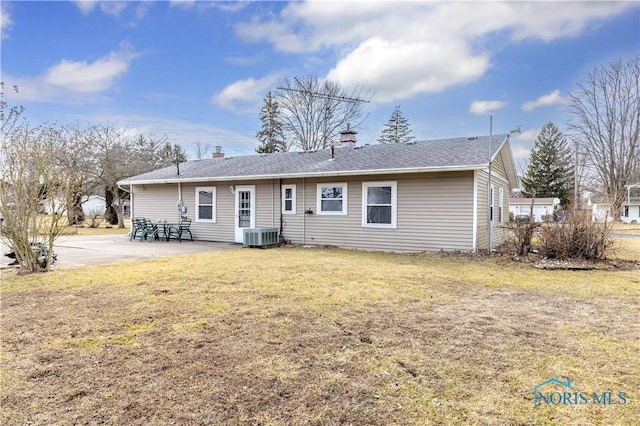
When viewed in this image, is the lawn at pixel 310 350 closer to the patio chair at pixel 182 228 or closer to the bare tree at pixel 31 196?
the bare tree at pixel 31 196

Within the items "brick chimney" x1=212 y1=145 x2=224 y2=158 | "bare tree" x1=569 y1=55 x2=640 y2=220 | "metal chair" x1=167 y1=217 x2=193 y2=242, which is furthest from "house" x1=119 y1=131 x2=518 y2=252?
"bare tree" x1=569 y1=55 x2=640 y2=220

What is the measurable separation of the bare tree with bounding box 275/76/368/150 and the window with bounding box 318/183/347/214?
16.6 metres

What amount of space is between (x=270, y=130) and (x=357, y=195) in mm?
24200

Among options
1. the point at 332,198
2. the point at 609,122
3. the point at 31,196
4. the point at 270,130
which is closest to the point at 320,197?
the point at 332,198

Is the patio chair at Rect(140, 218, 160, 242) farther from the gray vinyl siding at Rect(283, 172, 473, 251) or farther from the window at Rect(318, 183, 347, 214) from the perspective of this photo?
the window at Rect(318, 183, 347, 214)

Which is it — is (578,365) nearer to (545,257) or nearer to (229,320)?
(229,320)

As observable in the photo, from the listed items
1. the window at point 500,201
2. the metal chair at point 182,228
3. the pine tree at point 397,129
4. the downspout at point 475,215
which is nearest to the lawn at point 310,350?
the downspout at point 475,215

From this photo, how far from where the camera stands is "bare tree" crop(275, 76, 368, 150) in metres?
27.7

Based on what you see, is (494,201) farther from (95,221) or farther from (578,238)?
(95,221)

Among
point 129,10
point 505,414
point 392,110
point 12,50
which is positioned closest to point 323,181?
point 129,10

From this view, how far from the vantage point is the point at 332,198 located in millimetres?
11562

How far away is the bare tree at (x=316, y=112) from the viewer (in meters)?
27.7

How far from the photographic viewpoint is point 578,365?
298 cm

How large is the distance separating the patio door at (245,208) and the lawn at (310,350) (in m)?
6.63
